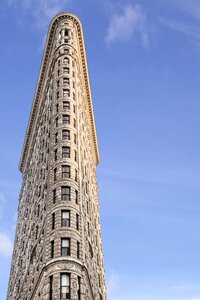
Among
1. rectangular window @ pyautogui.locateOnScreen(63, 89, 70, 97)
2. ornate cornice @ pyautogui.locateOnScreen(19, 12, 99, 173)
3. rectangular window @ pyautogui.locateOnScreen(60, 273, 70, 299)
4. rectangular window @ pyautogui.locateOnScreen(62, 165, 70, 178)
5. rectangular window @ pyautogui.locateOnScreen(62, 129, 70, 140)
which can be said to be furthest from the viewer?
ornate cornice @ pyautogui.locateOnScreen(19, 12, 99, 173)

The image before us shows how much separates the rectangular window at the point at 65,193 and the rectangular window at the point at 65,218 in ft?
6.80

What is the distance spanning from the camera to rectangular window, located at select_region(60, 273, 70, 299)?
1778 inches

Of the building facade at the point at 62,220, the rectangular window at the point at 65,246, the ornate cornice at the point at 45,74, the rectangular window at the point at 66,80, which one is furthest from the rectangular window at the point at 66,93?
the rectangular window at the point at 65,246

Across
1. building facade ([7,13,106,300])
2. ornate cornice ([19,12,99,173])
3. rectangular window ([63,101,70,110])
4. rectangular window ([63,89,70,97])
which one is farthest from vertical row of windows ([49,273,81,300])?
ornate cornice ([19,12,99,173])

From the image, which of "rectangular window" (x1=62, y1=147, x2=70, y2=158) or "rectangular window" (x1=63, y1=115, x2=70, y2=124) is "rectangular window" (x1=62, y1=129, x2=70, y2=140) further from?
"rectangular window" (x1=62, y1=147, x2=70, y2=158)

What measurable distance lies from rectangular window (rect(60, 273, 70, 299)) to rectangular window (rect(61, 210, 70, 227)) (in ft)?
23.5

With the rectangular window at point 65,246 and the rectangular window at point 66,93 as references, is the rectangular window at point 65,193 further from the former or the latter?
the rectangular window at point 66,93

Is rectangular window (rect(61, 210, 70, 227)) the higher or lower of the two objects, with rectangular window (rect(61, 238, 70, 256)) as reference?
higher

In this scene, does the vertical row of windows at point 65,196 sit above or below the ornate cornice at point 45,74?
below

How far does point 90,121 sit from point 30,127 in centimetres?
1633

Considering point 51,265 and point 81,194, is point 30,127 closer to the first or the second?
point 81,194

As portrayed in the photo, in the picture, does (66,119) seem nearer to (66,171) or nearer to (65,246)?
(66,171)

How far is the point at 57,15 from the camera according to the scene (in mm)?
97375

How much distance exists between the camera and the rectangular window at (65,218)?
52812 millimetres
